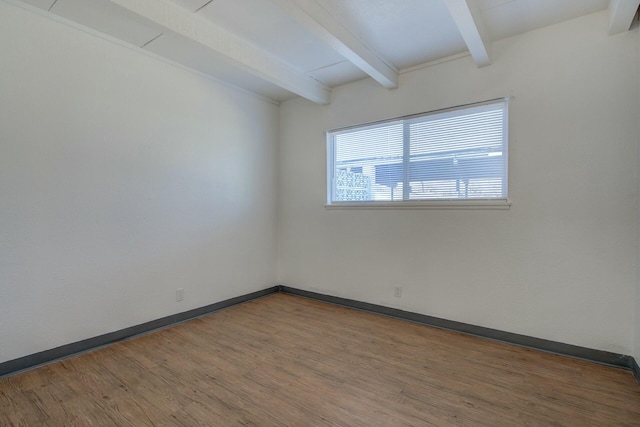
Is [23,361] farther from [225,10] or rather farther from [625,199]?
[625,199]

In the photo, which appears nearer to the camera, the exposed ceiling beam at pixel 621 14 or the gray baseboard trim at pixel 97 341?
the exposed ceiling beam at pixel 621 14

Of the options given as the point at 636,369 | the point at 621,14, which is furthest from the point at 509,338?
the point at 621,14

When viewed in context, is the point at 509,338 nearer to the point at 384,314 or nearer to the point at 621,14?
the point at 384,314

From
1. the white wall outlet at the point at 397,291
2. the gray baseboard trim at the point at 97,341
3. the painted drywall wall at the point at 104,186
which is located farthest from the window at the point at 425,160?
the gray baseboard trim at the point at 97,341

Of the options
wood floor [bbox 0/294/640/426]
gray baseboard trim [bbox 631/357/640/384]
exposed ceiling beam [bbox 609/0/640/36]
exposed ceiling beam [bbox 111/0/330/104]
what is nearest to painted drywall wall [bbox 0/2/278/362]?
wood floor [bbox 0/294/640/426]

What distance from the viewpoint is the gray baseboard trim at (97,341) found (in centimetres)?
229

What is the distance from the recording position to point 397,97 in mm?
3484

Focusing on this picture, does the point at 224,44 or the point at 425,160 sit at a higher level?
the point at 224,44

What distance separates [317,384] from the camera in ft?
7.11

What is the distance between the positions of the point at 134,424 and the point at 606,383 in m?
3.17

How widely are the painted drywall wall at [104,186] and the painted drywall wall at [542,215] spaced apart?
200 cm

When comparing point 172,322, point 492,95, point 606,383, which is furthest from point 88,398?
point 492,95

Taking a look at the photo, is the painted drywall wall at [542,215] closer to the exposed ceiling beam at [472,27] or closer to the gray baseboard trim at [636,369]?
the gray baseboard trim at [636,369]

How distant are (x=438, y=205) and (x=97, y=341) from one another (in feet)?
11.6
